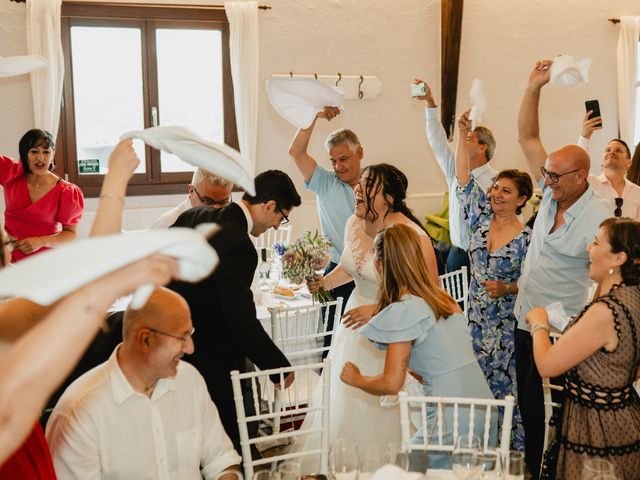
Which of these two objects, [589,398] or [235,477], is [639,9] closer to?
[589,398]

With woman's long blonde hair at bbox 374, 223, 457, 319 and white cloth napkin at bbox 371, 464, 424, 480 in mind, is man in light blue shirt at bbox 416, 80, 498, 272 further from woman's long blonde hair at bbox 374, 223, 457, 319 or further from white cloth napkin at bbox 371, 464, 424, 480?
white cloth napkin at bbox 371, 464, 424, 480

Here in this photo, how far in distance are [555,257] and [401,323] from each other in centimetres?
119

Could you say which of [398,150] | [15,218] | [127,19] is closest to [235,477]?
[15,218]

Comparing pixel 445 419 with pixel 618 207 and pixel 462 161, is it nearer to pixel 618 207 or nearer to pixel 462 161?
pixel 462 161

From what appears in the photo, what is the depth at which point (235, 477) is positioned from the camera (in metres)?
2.39

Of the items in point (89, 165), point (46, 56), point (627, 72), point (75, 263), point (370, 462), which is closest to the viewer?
point (75, 263)

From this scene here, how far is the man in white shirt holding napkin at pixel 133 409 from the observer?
215 cm

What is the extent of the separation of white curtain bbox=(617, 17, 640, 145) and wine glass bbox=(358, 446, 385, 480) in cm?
686

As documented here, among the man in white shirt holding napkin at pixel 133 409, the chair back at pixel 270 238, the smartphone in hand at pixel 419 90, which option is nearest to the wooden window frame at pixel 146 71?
the chair back at pixel 270 238

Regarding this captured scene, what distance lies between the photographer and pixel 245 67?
661 centimetres

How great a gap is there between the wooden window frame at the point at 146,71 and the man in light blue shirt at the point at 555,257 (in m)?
3.80

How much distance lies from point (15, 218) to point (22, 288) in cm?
454

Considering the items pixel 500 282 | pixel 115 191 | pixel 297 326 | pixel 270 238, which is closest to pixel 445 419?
pixel 500 282

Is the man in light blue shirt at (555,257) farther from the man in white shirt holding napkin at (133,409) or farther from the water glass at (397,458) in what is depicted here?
the man in white shirt holding napkin at (133,409)
